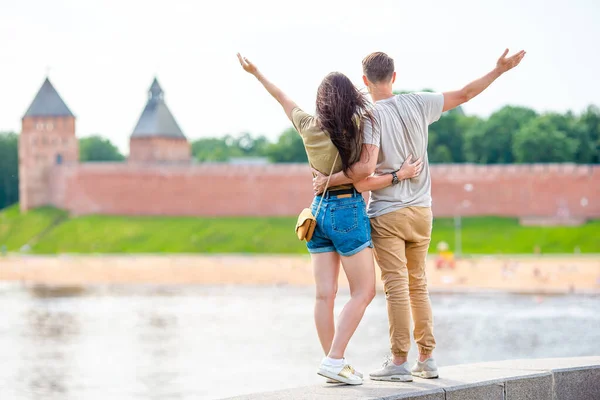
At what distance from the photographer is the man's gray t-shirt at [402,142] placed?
400 cm

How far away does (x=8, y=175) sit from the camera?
54.8m

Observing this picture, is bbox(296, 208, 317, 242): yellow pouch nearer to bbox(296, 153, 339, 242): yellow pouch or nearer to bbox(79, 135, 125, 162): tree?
bbox(296, 153, 339, 242): yellow pouch

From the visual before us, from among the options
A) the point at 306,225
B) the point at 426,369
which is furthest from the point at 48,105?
the point at 426,369

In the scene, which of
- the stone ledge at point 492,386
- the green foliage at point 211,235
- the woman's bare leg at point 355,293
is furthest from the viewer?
the green foliage at point 211,235

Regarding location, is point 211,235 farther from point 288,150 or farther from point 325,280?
point 325,280

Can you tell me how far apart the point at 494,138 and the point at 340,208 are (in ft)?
146

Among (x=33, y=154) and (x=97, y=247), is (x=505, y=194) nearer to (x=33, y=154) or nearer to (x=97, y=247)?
(x=97, y=247)

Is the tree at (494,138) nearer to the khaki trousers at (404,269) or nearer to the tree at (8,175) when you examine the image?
the tree at (8,175)

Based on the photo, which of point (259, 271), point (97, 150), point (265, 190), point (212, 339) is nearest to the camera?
point (212, 339)

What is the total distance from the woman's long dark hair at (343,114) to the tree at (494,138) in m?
44.0

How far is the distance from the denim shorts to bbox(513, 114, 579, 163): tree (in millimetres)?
41864

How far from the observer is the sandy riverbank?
2653 centimetres

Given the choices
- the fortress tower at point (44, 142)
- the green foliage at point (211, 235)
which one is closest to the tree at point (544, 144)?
the green foliage at point (211, 235)

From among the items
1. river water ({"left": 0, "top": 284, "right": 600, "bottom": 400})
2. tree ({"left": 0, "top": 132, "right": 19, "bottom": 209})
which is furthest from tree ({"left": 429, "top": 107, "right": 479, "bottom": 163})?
river water ({"left": 0, "top": 284, "right": 600, "bottom": 400})
